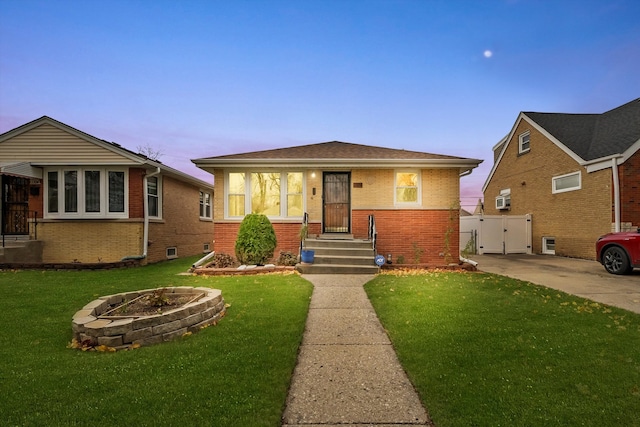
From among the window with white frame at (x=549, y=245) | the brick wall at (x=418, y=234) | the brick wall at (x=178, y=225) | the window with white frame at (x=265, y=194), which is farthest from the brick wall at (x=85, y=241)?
the window with white frame at (x=549, y=245)

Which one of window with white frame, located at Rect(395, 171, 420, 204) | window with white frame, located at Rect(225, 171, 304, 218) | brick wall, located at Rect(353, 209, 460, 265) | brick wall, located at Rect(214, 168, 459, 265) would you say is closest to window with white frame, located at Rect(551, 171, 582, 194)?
brick wall, located at Rect(214, 168, 459, 265)

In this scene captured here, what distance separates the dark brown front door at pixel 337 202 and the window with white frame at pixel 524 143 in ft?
39.4

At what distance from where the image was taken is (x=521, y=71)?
18.3m

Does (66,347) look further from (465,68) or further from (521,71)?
(521,71)

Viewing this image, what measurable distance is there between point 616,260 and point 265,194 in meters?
11.2

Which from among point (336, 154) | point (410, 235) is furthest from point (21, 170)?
point (410, 235)

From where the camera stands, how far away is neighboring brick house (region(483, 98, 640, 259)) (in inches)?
433

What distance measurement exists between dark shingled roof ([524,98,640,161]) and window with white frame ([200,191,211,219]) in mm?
17973

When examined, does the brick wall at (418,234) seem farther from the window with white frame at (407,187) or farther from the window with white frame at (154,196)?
the window with white frame at (154,196)

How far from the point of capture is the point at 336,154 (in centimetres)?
1139

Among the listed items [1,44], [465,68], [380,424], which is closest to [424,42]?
[465,68]

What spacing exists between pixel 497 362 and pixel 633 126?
49.6 feet

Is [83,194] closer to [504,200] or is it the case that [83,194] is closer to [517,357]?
[517,357]

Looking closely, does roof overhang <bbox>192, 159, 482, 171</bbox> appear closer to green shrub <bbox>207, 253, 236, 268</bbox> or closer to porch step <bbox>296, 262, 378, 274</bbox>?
green shrub <bbox>207, 253, 236, 268</bbox>
